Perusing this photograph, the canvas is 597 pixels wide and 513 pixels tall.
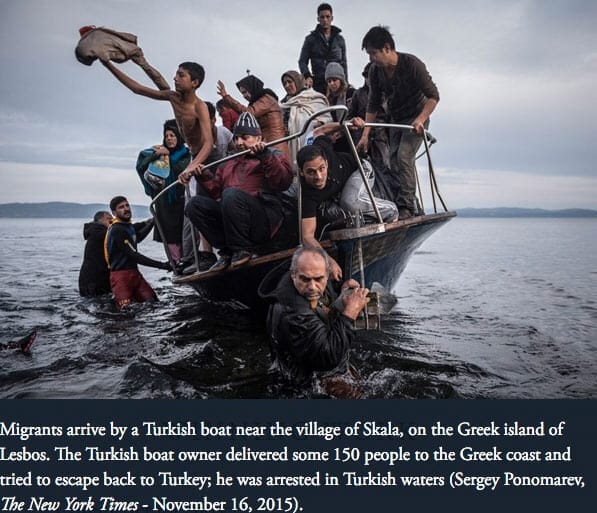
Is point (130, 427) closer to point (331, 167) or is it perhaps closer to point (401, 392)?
point (401, 392)

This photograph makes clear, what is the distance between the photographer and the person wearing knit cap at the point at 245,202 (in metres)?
4.16

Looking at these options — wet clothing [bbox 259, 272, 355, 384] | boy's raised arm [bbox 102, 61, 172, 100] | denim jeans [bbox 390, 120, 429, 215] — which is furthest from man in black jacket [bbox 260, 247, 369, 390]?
boy's raised arm [bbox 102, 61, 172, 100]

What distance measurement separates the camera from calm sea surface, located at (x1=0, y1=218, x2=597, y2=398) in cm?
365

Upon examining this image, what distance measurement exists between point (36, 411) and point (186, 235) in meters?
3.81

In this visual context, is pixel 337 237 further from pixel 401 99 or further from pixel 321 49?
pixel 321 49

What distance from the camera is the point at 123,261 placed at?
6676 mm

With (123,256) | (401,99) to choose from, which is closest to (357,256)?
(401,99)

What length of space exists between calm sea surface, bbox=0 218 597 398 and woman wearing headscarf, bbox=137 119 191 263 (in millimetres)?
1402

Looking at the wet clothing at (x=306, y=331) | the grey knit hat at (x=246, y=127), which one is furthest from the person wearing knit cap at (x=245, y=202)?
the wet clothing at (x=306, y=331)

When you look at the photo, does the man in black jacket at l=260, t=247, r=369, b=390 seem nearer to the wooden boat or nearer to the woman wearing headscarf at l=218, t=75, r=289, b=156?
the wooden boat

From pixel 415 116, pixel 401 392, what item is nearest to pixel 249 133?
pixel 415 116

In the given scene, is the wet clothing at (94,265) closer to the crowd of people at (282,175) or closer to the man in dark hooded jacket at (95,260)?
the man in dark hooded jacket at (95,260)

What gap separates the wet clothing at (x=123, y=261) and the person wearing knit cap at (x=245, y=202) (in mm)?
2376

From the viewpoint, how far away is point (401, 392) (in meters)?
3.48
